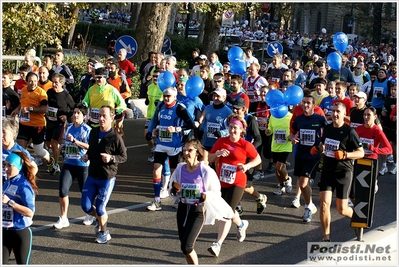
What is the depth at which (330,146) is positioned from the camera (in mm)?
9430

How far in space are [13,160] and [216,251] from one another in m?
2.67

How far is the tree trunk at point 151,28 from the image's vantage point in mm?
24125

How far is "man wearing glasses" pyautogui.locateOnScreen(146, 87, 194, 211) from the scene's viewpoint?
10.9 metres

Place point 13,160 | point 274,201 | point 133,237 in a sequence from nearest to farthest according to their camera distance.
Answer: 1. point 13,160
2. point 133,237
3. point 274,201

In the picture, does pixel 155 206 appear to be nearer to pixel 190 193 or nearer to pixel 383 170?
pixel 190 193

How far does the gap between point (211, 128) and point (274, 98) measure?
4.76 feet

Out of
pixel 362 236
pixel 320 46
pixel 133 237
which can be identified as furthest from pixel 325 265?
pixel 320 46

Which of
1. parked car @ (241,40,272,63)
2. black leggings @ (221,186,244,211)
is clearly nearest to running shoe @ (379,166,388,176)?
black leggings @ (221,186,244,211)

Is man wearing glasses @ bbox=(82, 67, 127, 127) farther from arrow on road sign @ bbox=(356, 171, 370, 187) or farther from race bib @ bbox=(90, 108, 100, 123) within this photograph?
arrow on road sign @ bbox=(356, 171, 370, 187)

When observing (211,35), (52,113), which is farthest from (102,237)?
(211,35)

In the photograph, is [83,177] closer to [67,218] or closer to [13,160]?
[67,218]

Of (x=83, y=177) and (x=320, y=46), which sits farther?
(x=320, y=46)

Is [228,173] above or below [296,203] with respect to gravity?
above

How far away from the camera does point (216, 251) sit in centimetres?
872
